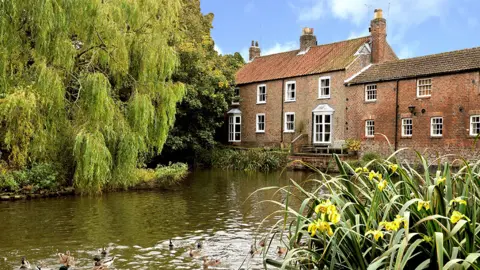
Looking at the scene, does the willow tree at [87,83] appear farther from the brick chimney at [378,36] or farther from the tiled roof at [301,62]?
the brick chimney at [378,36]

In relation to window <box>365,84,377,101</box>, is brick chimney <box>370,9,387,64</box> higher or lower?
higher

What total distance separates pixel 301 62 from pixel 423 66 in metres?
11.0

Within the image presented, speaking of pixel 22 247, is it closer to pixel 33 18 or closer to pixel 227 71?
pixel 33 18

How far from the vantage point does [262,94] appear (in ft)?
129

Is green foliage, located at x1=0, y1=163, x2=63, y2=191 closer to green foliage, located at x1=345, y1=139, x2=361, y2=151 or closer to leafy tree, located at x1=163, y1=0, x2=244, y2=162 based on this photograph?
leafy tree, located at x1=163, y1=0, x2=244, y2=162

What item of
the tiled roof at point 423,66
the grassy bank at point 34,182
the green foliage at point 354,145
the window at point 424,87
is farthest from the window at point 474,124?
the grassy bank at point 34,182

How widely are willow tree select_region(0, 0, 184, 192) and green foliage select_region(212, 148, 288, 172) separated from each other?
14852 millimetres

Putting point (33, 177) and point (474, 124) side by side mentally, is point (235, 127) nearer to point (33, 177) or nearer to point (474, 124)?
point (474, 124)

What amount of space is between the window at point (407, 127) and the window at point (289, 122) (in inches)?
377

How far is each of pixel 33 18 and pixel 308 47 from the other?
103ft

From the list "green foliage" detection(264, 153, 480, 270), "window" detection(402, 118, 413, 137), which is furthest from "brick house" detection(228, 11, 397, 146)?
"green foliage" detection(264, 153, 480, 270)

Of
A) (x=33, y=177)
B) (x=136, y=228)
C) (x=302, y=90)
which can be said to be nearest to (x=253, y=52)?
(x=302, y=90)

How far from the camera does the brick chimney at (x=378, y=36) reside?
3234cm

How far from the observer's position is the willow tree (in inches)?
415
